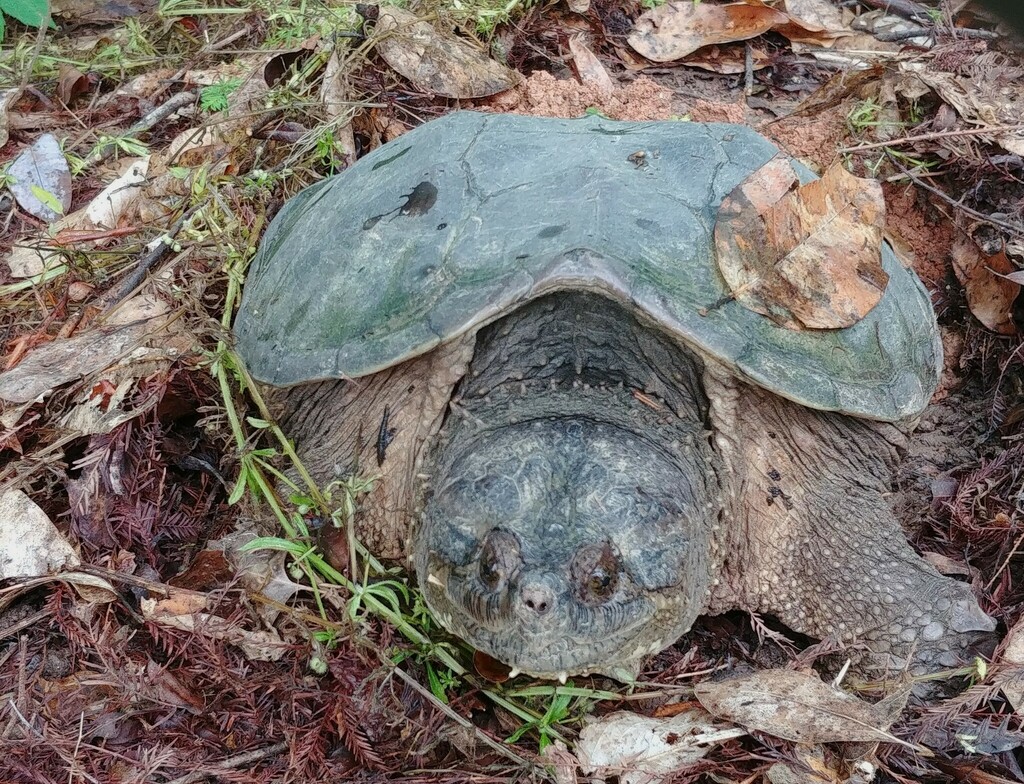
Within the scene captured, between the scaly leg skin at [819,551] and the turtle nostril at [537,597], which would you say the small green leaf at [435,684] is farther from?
the scaly leg skin at [819,551]

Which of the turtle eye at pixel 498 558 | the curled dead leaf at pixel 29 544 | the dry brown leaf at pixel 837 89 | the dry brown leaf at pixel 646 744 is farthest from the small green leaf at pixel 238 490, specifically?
the dry brown leaf at pixel 837 89

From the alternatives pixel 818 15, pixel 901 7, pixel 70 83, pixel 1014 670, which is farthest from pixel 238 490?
pixel 901 7

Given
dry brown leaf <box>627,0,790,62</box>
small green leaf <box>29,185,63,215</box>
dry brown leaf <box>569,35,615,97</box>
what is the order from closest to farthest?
1. small green leaf <box>29,185,63,215</box>
2. dry brown leaf <box>569,35,615,97</box>
3. dry brown leaf <box>627,0,790,62</box>

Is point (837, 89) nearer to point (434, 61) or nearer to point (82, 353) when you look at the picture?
point (434, 61)

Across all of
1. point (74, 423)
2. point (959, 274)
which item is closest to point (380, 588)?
point (74, 423)

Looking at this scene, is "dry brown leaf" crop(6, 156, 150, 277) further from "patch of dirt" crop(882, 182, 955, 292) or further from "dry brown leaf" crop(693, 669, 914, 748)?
"patch of dirt" crop(882, 182, 955, 292)

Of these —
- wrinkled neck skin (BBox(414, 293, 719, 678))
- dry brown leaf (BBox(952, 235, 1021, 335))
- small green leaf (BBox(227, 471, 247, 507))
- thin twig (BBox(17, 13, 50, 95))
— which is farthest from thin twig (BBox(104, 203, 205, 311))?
dry brown leaf (BBox(952, 235, 1021, 335))

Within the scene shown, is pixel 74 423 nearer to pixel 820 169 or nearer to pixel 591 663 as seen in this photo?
pixel 591 663
